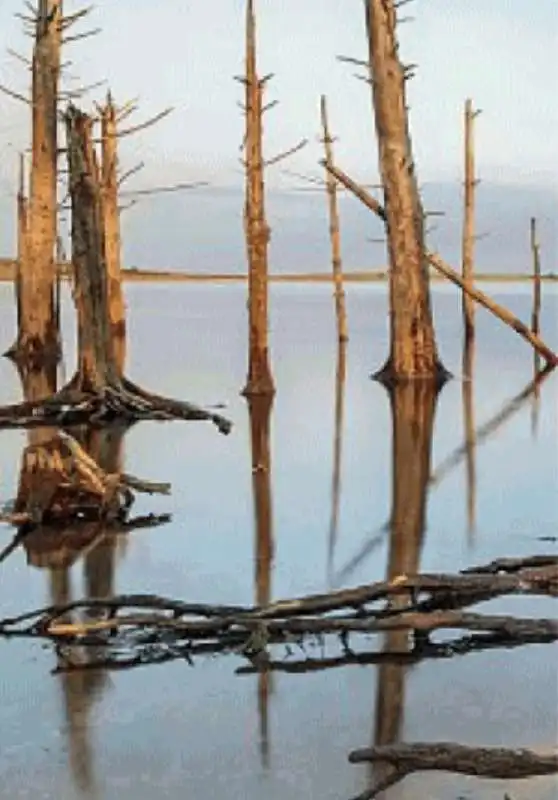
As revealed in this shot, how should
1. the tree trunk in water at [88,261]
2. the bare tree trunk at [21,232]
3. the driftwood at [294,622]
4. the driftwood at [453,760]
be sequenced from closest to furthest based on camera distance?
1. the driftwood at [453,760]
2. the driftwood at [294,622]
3. the tree trunk in water at [88,261]
4. the bare tree trunk at [21,232]

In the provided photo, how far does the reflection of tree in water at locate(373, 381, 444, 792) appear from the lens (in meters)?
3.77

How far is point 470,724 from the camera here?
3.67m

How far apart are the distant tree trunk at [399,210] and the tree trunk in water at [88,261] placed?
12.1ft

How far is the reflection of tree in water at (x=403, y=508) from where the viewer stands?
377cm

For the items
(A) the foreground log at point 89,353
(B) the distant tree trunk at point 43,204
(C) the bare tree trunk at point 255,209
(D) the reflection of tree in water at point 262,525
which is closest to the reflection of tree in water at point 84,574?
(D) the reflection of tree in water at point 262,525

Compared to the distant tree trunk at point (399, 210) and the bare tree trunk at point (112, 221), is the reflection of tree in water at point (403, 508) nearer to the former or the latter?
the distant tree trunk at point (399, 210)

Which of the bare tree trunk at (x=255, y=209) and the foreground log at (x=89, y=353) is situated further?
the bare tree trunk at (x=255, y=209)

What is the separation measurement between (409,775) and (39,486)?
389 cm

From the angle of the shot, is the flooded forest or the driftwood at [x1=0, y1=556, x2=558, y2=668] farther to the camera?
the driftwood at [x1=0, y1=556, x2=558, y2=668]

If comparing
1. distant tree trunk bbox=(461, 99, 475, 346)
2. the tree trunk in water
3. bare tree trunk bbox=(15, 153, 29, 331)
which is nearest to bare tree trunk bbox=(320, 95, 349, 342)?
distant tree trunk bbox=(461, 99, 475, 346)

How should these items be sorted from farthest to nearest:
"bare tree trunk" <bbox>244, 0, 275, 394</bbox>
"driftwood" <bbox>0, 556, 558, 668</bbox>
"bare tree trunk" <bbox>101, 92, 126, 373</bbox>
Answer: "bare tree trunk" <bbox>101, 92, 126, 373</bbox> → "bare tree trunk" <bbox>244, 0, 275, 394</bbox> → "driftwood" <bbox>0, 556, 558, 668</bbox>

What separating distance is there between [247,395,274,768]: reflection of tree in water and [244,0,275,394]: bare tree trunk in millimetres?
991

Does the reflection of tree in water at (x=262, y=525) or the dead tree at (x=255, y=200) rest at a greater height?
the dead tree at (x=255, y=200)

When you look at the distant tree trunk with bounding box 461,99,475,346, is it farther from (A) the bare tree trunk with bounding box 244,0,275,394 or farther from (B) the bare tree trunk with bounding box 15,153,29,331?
(A) the bare tree trunk with bounding box 244,0,275,394
